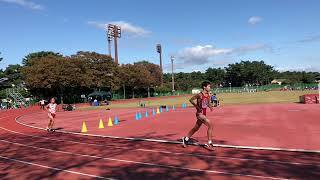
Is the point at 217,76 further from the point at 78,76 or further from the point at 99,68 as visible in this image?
the point at 78,76

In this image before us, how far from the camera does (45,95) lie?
7475 centimetres

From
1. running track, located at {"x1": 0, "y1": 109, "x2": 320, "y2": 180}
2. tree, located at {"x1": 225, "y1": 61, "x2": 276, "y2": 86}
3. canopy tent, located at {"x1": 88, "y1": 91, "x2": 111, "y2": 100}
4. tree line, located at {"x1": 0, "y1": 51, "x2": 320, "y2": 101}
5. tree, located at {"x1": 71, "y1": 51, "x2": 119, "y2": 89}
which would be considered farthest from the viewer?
tree, located at {"x1": 225, "y1": 61, "x2": 276, "y2": 86}

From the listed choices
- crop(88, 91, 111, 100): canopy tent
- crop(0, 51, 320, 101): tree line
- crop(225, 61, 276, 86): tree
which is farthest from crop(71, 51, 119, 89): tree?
crop(225, 61, 276, 86): tree

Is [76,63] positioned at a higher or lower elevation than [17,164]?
higher

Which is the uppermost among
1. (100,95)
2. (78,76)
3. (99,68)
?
(99,68)

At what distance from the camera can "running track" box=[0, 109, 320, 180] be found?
334 inches

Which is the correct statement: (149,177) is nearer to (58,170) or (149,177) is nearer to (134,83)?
(58,170)

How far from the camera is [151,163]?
9.91 metres

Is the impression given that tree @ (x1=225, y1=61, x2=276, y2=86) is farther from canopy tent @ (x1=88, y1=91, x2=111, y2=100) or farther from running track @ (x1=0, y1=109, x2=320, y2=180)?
running track @ (x1=0, y1=109, x2=320, y2=180)

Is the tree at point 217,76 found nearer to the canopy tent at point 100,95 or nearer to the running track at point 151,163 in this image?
the canopy tent at point 100,95

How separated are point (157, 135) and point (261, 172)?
7.97 meters

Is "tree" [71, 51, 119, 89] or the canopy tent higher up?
"tree" [71, 51, 119, 89]

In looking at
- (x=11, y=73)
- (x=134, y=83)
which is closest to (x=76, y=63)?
(x=134, y=83)

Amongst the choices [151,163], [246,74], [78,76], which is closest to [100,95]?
[78,76]
